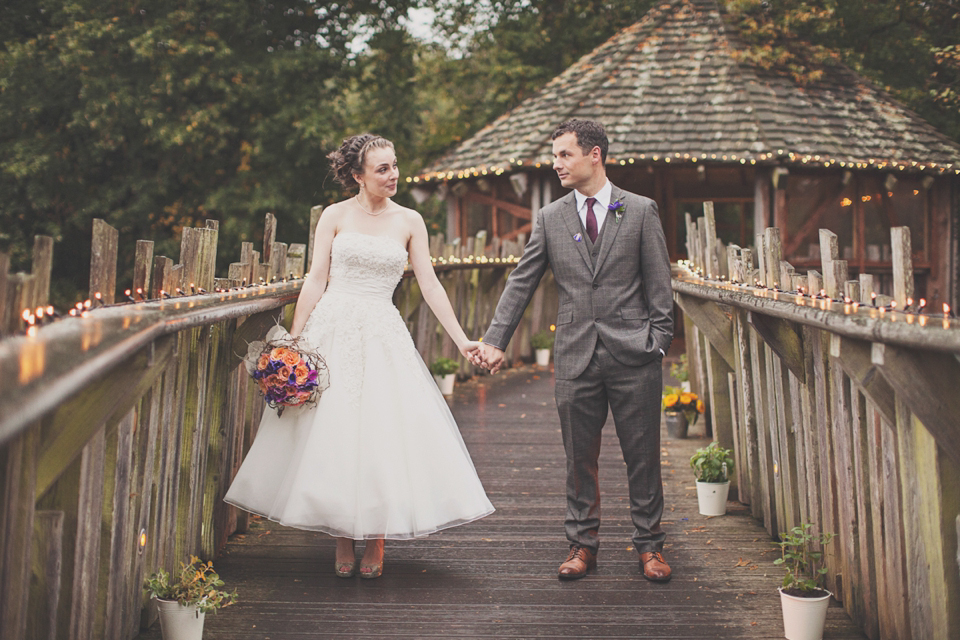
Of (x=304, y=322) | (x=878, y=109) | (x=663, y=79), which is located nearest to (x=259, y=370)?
(x=304, y=322)

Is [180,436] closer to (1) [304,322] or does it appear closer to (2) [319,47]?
(1) [304,322]

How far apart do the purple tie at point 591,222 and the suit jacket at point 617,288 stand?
46 millimetres

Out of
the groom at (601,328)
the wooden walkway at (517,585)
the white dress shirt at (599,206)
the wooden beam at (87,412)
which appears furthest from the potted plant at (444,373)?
the wooden beam at (87,412)

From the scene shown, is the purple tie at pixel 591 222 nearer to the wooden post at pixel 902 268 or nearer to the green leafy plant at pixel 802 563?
the wooden post at pixel 902 268

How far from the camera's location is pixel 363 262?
4.55m

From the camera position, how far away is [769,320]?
4258 millimetres

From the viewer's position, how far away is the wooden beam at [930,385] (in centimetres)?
259

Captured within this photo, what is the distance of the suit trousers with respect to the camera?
4.24 m

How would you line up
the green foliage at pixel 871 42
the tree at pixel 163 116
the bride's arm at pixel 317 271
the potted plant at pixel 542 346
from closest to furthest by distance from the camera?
the bride's arm at pixel 317 271 → the potted plant at pixel 542 346 → the green foliage at pixel 871 42 → the tree at pixel 163 116

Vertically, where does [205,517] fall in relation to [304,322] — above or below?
below

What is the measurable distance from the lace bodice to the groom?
67 cm

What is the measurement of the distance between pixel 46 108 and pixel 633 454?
20554 mm

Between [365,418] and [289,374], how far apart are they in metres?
0.41

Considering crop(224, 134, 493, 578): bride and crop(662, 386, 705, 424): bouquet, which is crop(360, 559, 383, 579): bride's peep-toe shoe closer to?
crop(224, 134, 493, 578): bride
